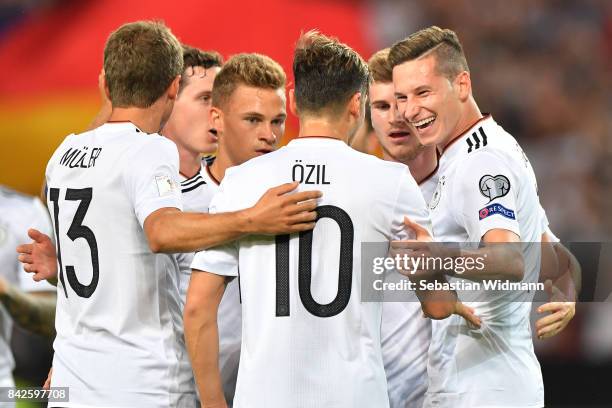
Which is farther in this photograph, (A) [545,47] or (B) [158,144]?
(A) [545,47]

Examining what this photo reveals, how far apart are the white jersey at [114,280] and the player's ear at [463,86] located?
143 centimetres

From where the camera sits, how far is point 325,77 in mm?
4062

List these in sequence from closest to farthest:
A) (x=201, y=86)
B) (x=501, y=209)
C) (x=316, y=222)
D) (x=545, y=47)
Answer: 1. (x=316, y=222)
2. (x=501, y=209)
3. (x=201, y=86)
4. (x=545, y=47)

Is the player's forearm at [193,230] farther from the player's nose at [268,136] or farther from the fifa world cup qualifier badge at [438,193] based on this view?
the player's nose at [268,136]

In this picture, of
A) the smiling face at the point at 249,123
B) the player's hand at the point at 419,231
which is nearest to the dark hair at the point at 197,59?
the smiling face at the point at 249,123


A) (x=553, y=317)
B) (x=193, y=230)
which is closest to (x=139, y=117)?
(x=193, y=230)

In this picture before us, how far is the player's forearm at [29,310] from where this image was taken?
5301 millimetres

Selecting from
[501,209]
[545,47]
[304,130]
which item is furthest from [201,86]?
[545,47]

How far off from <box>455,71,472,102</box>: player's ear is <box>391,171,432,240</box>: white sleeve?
95 centimetres

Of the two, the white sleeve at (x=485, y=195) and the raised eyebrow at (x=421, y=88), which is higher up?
the raised eyebrow at (x=421, y=88)

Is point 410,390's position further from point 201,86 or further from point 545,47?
point 545,47

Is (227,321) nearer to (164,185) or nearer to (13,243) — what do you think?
(164,185)

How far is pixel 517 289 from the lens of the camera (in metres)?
4.56

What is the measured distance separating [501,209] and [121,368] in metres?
1.73
